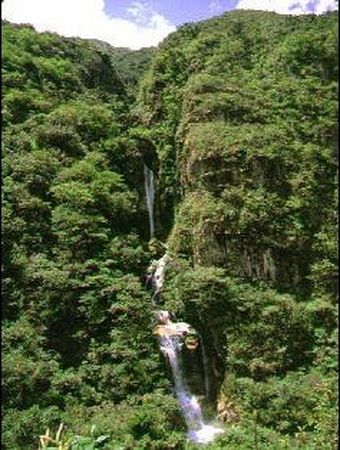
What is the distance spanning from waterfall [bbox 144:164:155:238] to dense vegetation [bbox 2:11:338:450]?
31.1 inches

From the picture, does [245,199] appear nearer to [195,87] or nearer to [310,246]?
[310,246]

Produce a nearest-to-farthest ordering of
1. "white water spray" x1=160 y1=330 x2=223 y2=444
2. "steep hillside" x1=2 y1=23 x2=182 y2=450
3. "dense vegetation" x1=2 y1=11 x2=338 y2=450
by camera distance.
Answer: "steep hillside" x1=2 y1=23 x2=182 y2=450 → "dense vegetation" x1=2 y1=11 x2=338 y2=450 → "white water spray" x1=160 y1=330 x2=223 y2=444

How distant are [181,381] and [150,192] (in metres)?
15.5

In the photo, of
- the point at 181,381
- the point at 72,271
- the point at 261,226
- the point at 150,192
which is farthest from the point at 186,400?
the point at 150,192

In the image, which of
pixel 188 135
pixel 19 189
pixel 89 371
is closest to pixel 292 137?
pixel 188 135

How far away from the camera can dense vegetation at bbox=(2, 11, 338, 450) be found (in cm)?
2691

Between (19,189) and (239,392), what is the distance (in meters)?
15.4

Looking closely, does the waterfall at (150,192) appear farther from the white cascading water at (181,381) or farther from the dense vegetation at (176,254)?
the white cascading water at (181,381)

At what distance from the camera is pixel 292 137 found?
40.6 m

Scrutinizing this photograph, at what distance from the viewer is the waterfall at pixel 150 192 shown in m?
42.0

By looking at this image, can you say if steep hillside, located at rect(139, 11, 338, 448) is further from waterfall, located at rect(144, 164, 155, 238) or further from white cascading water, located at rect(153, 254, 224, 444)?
waterfall, located at rect(144, 164, 155, 238)

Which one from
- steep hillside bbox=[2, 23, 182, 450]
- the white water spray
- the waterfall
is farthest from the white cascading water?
Result: the waterfall

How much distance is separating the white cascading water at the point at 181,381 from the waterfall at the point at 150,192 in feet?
30.8

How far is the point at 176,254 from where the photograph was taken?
37.4m
